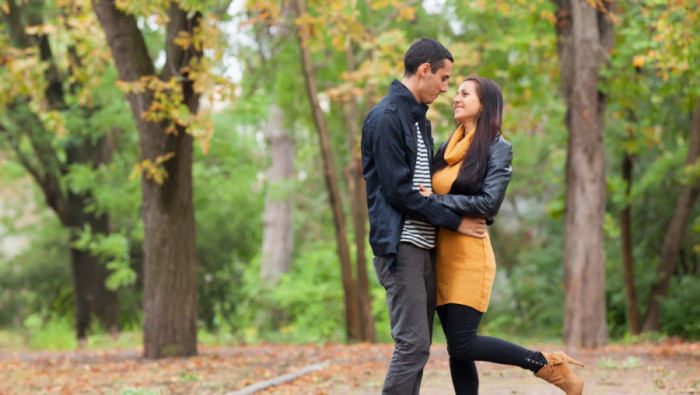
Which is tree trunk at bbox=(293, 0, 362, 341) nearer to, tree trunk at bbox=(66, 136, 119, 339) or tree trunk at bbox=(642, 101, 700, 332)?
tree trunk at bbox=(642, 101, 700, 332)

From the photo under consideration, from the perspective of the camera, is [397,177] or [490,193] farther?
[490,193]

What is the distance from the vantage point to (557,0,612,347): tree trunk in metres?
11.5

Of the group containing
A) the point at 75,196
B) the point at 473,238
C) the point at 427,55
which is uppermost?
the point at 75,196

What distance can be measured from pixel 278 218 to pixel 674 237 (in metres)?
A: 10.4

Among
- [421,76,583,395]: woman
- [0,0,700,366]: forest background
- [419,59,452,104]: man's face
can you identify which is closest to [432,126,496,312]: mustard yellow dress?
[421,76,583,395]: woman

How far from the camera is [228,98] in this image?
9.76 metres

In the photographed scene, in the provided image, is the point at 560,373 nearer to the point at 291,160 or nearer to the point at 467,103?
the point at 467,103

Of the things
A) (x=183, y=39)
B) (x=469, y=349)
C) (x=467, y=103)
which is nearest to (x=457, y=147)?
(x=467, y=103)

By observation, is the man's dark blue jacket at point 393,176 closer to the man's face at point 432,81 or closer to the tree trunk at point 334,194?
the man's face at point 432,81

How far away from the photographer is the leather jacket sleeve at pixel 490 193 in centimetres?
444

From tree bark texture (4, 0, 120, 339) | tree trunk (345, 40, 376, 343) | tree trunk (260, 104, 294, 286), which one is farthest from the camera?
tree trunk (260, 104, 294, 286)

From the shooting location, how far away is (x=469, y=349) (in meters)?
4.61

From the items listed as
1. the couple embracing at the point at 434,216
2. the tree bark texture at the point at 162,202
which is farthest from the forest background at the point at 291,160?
the couple embracing at the point at 434,216

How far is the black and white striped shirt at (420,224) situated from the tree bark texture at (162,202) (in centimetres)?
588
